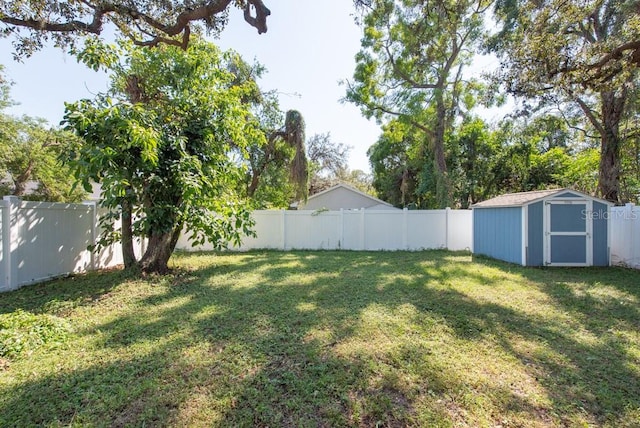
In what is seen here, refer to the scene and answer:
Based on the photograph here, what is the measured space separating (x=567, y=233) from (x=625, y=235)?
1.38 metres

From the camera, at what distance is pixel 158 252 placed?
20.5 ft

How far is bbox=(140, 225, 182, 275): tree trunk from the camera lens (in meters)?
6.13

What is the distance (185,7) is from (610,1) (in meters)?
9.58

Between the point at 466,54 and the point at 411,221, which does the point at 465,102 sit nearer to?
the point at 466,54

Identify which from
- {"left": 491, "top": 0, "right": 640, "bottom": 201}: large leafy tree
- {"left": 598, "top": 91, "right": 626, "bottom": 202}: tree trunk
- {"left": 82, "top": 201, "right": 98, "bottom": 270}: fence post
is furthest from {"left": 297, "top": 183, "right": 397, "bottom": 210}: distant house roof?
{"left": 82, "top": 201, "right": 98, "bottom": 270}: fence post

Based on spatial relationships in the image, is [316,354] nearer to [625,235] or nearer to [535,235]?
[535,235]

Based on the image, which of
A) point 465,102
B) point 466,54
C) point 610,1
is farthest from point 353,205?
point 610,1

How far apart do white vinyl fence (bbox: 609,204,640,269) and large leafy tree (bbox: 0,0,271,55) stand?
9.29 m

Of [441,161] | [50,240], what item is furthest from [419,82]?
[50,240]

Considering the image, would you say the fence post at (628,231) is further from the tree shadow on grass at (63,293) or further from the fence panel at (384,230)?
the tree shadow on grass at (63,293)

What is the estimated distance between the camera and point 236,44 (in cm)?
817

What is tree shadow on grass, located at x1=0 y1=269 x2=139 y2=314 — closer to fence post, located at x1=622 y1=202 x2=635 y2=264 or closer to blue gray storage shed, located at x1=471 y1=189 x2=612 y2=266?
blue gray storage shed, located at x1=471 y1=189 x2=612 y2=266

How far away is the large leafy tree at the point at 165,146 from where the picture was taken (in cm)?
481

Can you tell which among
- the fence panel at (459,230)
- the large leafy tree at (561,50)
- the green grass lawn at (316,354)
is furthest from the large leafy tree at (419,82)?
the green grass lawn at (316,354)
